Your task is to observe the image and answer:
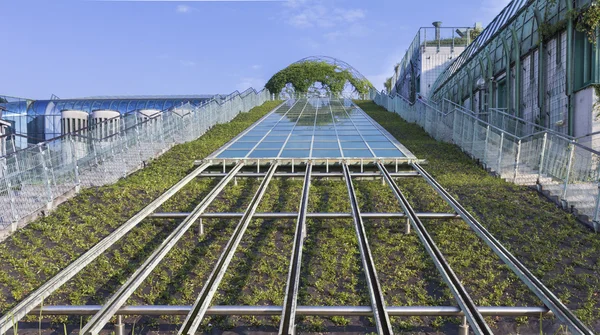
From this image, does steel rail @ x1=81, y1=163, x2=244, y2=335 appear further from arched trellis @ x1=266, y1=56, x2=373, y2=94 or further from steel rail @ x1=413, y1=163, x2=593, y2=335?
arched trellis @ x1=266, y1=56, x2=373, y2=94

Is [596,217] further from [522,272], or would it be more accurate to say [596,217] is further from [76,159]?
[76,159]

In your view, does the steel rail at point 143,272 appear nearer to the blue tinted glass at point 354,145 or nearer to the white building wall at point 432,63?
the blue tinted glass at point 354,145

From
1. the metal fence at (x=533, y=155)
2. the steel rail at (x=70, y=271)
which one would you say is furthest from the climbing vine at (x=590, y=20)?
the steel rail at (x=70, y=271)

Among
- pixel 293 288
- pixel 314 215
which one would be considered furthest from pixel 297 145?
pixel 293 288

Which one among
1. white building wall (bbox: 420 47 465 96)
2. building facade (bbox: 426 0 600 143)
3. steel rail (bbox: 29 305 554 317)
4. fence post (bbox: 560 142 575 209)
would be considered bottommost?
steel rail (bbox: 29 305 554 317)

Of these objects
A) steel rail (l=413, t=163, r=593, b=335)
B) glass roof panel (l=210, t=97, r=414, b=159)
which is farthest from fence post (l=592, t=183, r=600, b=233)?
glass roof panel (l=210, t=97, r=414, b=159)

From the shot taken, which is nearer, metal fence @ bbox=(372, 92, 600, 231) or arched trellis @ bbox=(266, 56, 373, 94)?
metal fence @ bbox=(372, 92, 600, 231)

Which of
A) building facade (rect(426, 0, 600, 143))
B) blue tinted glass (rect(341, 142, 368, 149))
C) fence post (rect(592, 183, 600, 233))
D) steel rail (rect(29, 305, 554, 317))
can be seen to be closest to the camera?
steel rail (rect(29, 305, 554, 317))
